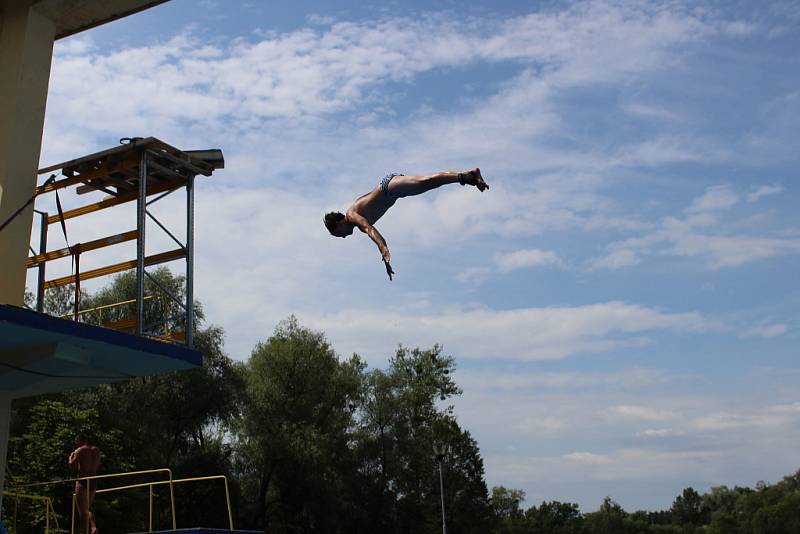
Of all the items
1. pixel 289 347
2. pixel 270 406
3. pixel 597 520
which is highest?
pixel 289 347

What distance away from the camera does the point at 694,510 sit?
464 ft

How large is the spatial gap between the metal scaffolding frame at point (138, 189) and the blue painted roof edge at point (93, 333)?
3.11ft

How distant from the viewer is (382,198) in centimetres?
905

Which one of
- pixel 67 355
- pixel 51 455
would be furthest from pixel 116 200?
pixel 51 455

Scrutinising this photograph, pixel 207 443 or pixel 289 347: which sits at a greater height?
pixel 289 347

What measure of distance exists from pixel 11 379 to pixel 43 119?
378cm

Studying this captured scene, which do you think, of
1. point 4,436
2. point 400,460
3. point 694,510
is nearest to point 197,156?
point 4,436

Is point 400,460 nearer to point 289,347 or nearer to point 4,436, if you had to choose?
point 289,347

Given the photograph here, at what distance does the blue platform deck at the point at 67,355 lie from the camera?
10156mm

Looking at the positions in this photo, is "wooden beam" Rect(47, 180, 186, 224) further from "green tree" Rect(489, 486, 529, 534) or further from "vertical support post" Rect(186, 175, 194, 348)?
"green tree" Rect(489, 486, 529, 534)

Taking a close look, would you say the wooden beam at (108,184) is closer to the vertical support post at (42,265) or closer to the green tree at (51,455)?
the vertical support post at (42,265)

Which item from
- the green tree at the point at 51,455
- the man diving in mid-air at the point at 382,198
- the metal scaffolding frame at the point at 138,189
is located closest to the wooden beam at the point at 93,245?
the metal scaffolding frame at the point at 138,189

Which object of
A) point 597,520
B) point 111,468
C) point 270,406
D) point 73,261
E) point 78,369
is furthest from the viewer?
point 597,520

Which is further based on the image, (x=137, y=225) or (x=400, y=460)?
(x=400, y=460)
